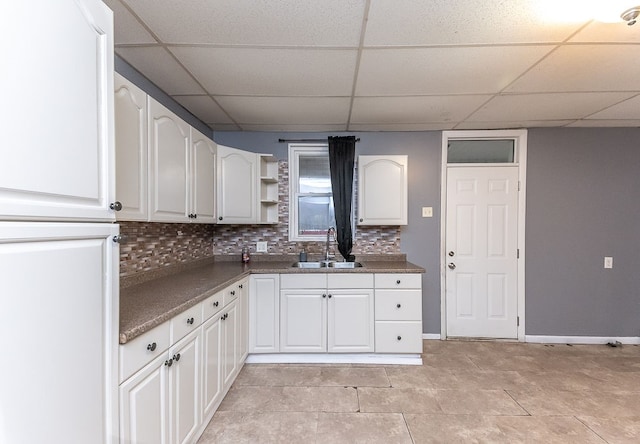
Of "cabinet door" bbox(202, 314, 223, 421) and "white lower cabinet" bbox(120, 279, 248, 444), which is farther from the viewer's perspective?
"cabinet door" bbox(202, 314, 223, 421)

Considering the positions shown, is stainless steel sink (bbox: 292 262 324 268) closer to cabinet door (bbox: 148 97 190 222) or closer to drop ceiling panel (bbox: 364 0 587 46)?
cabinet door (bbox: 148 97 190 222)

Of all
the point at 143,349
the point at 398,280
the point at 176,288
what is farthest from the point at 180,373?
the point at 398,280

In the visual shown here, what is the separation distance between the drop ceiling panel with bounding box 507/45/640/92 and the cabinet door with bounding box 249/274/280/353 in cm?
251

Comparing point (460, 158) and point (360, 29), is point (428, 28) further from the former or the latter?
point (460, 158)

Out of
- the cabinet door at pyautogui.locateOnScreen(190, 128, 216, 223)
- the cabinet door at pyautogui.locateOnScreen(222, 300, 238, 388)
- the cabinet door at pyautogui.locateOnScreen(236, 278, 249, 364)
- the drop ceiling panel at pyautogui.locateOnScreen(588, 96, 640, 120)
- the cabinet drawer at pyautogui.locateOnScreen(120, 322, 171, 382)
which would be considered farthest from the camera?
the drop ceiling panel at pyautogui.locateOnScreen(588, 96, 640, 120)

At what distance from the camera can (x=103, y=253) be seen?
3.26 ft

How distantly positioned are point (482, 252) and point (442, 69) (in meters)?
2.14

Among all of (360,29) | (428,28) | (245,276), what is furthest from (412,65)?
(245,276)

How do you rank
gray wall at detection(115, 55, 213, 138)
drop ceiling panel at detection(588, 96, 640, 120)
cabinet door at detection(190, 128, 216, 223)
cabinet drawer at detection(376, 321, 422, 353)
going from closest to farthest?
gray wall at detection(115, 55, 213, 138)
cabinet door at detection(190, 128, 216, 223)
drop ceiling panel at detection(588, 96, 640, 120)
cabinet drawer at detection(376, 321, 422, 353)

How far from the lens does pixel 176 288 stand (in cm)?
192

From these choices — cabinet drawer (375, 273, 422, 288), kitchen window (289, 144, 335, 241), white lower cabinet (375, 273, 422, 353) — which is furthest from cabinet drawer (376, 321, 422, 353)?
kitchen window (289, 144, 335, 241)

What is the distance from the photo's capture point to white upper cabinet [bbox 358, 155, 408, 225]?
10.1 feet

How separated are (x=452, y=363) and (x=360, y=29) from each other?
9.21 ft

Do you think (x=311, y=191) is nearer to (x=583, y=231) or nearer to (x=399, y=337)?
(x=399, y=337)
